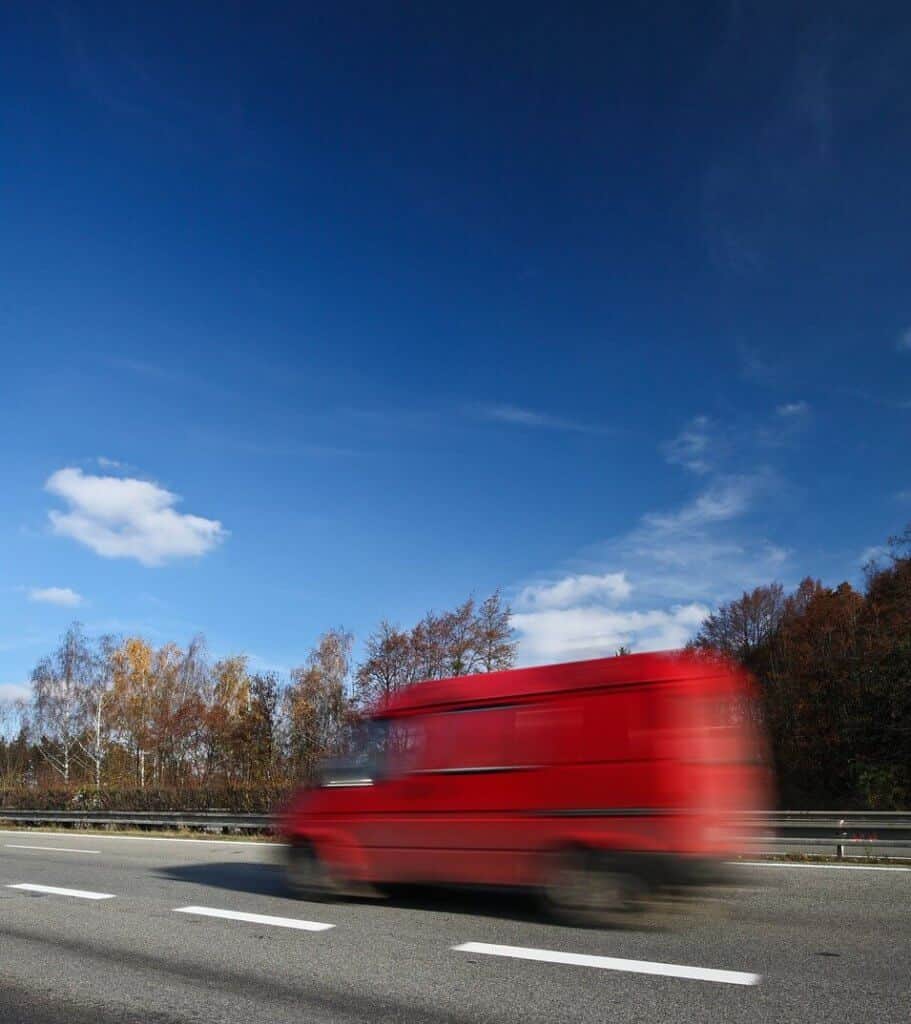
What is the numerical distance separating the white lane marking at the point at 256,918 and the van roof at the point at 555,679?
2.07 metres

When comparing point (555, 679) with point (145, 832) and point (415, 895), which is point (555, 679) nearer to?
point (415, 895)

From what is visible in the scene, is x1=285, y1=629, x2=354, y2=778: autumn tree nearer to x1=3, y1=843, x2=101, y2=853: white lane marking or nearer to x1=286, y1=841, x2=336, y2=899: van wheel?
x1=3, y1=843, x2=101, y2=853: white lane marking

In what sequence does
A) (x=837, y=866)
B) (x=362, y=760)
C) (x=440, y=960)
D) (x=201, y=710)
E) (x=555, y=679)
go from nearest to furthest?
(x=440, y=960) → (x=555, y=679) → (x=362, y=760) → (x=837, y=866) → (x=201, y=710)

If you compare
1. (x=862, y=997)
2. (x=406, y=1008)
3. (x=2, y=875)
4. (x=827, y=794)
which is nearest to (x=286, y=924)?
(x=406, y=1008)

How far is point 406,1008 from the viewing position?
4.98m

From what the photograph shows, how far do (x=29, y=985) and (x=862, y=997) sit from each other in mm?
5237

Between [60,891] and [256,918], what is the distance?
3.84 meters

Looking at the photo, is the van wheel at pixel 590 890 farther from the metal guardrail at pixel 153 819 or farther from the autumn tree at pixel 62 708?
the autumn tree at pixel 62 708

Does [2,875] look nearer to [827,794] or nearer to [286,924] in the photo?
[286,924]

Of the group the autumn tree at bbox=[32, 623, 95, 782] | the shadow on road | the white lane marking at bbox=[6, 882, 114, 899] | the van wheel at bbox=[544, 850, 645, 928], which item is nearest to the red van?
the van wheel at bbox=[544, 850, 645, 928]

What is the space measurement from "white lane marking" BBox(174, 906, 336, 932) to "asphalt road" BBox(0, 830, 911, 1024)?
3 cm

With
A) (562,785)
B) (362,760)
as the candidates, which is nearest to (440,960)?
(562,785)

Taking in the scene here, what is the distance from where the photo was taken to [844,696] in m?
41.2

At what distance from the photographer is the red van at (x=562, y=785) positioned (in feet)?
23.6
